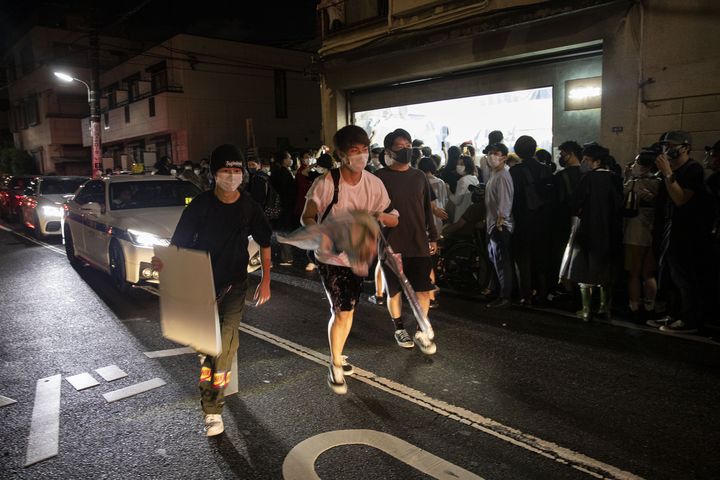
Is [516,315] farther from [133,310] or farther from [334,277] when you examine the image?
[133,310]

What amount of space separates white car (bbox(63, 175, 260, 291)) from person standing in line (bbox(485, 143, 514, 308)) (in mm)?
3253

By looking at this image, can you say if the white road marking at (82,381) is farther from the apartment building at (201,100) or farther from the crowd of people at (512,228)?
the apartment building at (201,100)

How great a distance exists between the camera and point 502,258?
6809 mm

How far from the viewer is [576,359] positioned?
16.3 ft

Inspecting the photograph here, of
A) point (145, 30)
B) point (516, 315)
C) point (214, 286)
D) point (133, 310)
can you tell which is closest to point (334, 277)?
point (214, 286)

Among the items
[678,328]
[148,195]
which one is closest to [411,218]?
[678,328]

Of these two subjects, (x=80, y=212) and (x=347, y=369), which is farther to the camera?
(x=80, y=212)

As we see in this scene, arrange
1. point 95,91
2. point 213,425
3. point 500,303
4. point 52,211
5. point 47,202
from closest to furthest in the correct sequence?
point 213,425 < point 500,303 < point 52,211 < point 47,202 < point 95,91

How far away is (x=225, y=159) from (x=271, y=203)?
20.8 ft

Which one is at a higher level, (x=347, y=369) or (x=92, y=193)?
(x=92, y=193)

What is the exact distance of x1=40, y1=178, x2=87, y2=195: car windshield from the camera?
14195 millimetres

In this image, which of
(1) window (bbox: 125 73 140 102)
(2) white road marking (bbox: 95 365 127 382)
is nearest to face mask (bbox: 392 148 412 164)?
(2) white road marking (bbox: 95 365 127 382)

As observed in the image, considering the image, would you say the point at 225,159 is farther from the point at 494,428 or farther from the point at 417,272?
the point at 494,428

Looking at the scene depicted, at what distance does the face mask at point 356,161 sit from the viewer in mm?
4070
